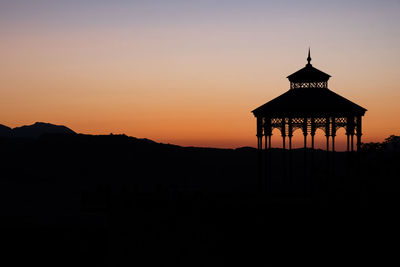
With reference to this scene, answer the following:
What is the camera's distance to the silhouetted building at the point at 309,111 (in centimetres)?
3622

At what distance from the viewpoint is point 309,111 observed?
36.2 m

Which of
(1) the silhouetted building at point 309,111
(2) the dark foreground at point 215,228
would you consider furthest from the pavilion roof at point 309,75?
(2) the dark foreground at point 215,228

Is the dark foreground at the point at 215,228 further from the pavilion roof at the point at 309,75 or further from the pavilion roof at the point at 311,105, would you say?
the pavilion roof at the point at 309,75

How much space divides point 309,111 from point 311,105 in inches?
14.7

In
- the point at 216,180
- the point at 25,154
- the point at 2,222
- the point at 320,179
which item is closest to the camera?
the point at 320,179

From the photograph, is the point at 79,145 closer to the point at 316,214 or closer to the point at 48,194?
the point at 48,194

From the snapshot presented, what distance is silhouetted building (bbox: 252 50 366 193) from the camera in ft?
119

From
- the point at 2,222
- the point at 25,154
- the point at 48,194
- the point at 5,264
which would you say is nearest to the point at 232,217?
the point at 5,264

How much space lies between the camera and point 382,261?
27.2 m

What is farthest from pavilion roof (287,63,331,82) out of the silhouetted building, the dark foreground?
the dark foreground

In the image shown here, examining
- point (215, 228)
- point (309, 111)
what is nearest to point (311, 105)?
point (309, 111)

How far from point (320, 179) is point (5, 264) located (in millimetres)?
17254

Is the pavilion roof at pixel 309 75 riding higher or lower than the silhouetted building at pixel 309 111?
higher

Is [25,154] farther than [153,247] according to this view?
Yes
